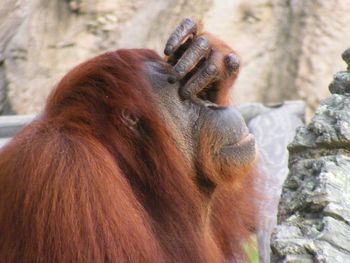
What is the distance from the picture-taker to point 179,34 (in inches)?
128

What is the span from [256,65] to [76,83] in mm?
3268

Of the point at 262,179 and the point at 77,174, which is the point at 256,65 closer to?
the point at 262,179

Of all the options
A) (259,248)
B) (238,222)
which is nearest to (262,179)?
(238,222)

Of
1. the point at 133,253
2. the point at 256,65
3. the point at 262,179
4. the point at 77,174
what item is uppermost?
the point at 77,174

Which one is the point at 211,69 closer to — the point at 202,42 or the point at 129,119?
the point at 202,42

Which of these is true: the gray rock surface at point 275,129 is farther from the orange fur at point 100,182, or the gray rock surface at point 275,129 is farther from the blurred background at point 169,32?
the orange fur at point 100,182

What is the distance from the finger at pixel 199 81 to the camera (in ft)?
10.8

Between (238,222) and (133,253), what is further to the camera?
(238,222)

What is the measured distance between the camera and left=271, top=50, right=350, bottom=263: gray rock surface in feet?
8.89

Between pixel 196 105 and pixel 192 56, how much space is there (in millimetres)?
185

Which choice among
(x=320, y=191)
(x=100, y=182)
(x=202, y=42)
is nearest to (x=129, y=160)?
(x=100, y=182)

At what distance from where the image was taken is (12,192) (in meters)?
2.93

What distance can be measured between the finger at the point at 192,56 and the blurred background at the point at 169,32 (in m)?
2.67

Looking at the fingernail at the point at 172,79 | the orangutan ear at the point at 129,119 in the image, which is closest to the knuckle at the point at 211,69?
the fingernail at the point at 172,79
